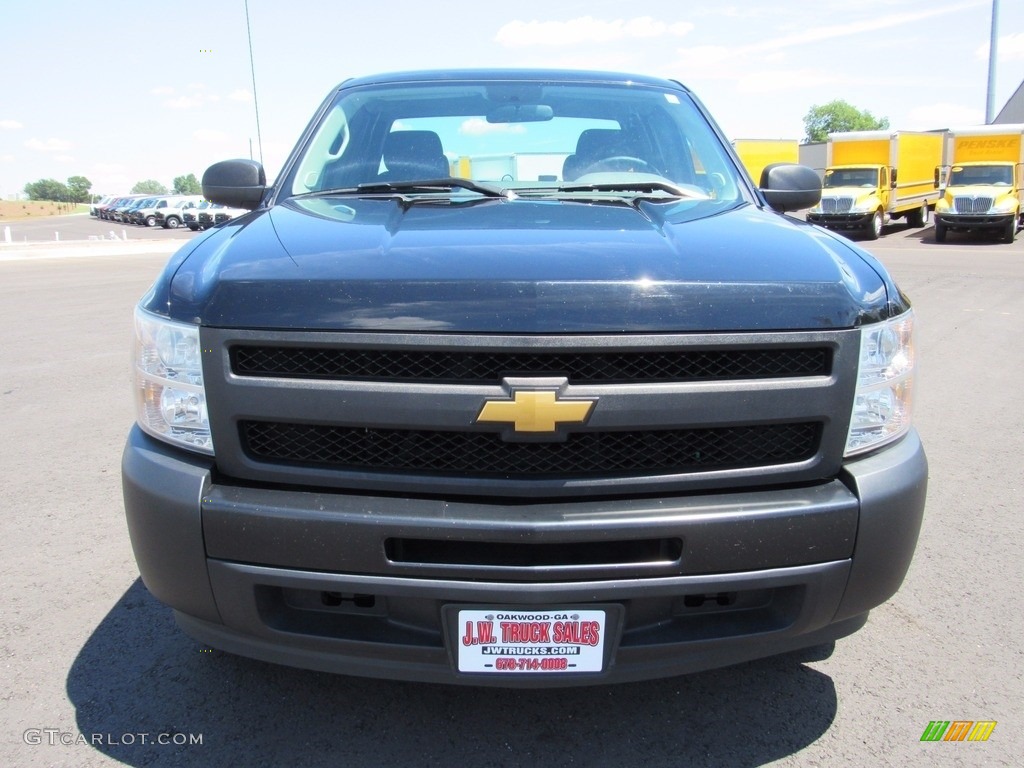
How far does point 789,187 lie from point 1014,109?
73734mm

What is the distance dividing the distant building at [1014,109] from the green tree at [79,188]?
12198 centimetres

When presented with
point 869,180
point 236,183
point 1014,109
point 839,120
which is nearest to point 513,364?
point 236,183

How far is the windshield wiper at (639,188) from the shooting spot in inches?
119

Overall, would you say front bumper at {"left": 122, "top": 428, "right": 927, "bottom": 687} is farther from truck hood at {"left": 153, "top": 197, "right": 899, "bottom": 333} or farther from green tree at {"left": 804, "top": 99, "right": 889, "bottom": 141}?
green tree at {"left": 804, "top": 99, "right": 889, "bottom": 141}

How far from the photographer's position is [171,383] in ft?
6.97

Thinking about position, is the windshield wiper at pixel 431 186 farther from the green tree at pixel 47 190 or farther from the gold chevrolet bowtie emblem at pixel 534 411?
the green tree at pixel 47 190

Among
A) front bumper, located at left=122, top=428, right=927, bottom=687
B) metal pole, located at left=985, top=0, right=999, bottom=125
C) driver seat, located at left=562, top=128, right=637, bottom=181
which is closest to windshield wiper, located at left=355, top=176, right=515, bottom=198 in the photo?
driver seat, located at left=562, top=128, right=637, bottom=181

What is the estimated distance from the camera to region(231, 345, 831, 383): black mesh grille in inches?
77.3

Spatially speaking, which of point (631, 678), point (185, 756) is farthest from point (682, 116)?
point (185, 756)

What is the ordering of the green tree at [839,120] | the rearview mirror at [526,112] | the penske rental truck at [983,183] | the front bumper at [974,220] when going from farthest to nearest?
1. the green tree at [839,120]
2. the penske rental truck at [983,183]
3. the front bumper at [974,220]
4. the rearview mirror at [526,112]

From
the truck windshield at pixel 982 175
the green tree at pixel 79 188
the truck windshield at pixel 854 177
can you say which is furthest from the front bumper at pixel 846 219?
the green tree at pixel 79 188

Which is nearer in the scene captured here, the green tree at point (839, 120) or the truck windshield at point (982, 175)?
the truck windshield at point (982, 175)

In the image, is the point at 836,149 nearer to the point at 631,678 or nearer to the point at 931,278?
the point at 931,278

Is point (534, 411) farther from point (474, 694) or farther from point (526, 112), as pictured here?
point (526, 112)
